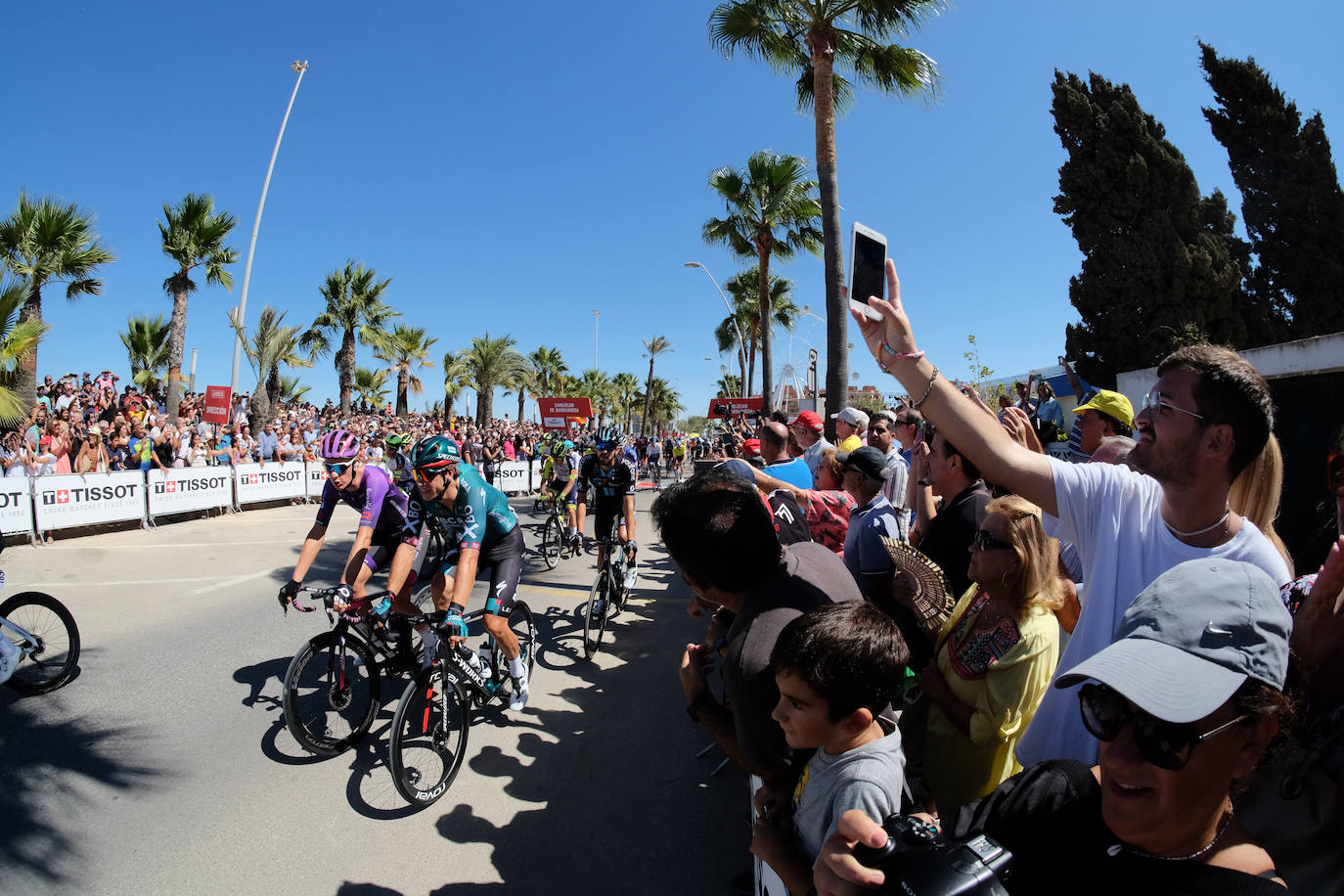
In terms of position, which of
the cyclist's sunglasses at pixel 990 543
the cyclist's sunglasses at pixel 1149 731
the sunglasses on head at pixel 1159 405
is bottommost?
the cyclist's sunglasses at pixel 1149 731

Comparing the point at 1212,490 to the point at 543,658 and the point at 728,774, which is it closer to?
the point at 728,774

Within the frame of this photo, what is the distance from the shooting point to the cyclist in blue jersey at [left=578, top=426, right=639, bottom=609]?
24.8 feet

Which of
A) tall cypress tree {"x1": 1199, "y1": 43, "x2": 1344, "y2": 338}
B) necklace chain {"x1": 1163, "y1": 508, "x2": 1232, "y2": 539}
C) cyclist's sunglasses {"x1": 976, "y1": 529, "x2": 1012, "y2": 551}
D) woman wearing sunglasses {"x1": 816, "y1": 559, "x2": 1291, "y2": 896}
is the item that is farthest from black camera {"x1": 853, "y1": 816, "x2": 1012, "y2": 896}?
tall cypress tree {"x1": 1199, "y1": 43, "x2": 1344, "y2": 338}

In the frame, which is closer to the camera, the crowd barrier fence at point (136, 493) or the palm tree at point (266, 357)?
the crowd barrier fence at point (136, 493)

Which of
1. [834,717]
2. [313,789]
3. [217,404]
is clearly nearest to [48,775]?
[313,789]

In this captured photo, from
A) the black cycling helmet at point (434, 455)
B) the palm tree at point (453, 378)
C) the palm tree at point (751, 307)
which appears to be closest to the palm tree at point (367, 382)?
the palm tree at point (453, 378)

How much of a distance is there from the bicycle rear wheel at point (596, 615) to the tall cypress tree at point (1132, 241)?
19952mm

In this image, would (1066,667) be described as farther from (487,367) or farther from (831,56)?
(487,367)

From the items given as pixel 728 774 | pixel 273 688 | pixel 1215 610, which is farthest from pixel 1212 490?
pixel 273 688

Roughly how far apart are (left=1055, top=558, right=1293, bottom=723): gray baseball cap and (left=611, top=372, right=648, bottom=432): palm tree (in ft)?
266

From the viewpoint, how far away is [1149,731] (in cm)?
105

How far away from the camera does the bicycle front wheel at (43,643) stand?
4.70 metres

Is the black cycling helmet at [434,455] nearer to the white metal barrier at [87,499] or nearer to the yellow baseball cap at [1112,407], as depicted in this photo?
the yellow baseball cap at [1112,407]

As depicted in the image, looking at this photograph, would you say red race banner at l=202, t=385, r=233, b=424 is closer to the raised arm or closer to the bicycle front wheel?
the bicycle front wheel
